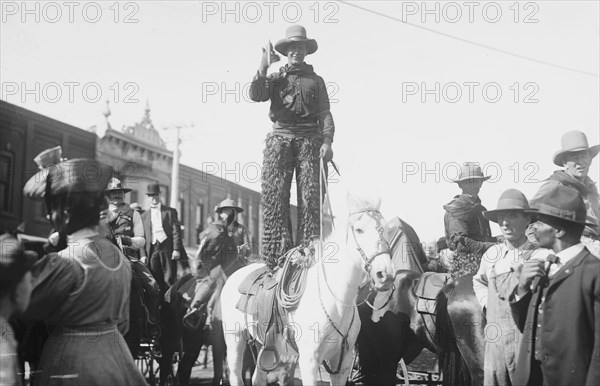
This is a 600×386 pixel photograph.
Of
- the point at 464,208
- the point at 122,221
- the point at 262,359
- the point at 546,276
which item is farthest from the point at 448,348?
the point at 122,221

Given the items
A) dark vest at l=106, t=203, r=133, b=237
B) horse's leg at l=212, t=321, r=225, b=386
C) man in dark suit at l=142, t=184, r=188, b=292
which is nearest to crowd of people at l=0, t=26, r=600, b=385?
dark vest at l=106, t=203, r=133, b=237

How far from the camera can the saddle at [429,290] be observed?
672 centimetres

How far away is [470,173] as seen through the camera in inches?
293

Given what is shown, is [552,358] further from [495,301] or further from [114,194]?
[114,194]

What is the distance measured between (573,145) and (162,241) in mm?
6540

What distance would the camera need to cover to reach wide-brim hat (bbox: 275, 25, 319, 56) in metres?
7.02

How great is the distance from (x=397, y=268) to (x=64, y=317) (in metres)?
5.57

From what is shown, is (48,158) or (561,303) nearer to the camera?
(561,303)

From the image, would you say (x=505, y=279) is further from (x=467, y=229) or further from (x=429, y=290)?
(x=467, y=229)

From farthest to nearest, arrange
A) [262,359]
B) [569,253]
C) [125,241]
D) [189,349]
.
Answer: [189,349] < [125,241] < [262,359] < [569,253]

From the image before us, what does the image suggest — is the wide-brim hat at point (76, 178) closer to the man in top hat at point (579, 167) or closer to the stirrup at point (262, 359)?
the stirrup at point (262, 359)

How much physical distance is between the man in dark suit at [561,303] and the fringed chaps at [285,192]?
323cm

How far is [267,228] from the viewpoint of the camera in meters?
6.95

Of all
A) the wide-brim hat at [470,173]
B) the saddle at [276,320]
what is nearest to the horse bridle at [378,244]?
the saddle at [276,320]
